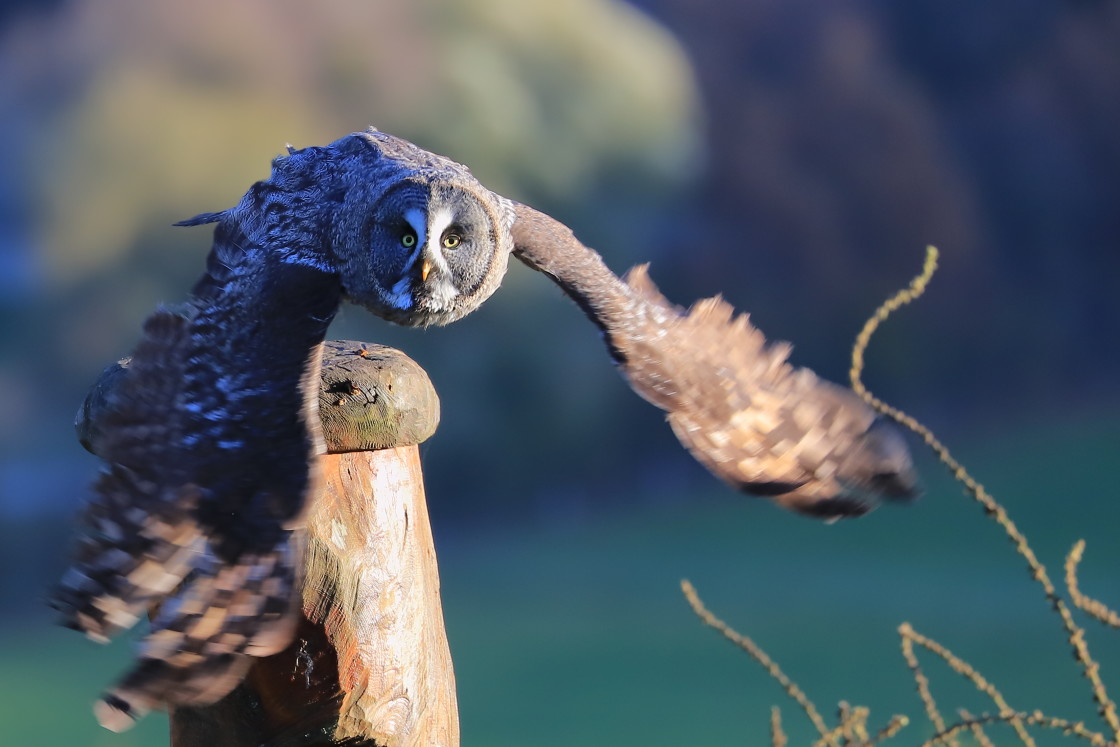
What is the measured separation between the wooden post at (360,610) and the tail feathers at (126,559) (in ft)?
0.51

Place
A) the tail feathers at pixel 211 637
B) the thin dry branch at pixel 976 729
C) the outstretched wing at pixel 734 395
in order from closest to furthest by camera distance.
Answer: the tail feathers at pixel 211 637, the thin dry branch at pixel 976 729, the outstretched wing at pixel 734 395

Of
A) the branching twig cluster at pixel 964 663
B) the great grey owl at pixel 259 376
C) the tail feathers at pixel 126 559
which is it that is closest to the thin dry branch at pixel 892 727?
the branching twig cluster at pixel 964 663

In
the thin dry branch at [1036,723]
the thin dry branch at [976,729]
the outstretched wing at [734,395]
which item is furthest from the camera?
the outstretched wing at [734,395]

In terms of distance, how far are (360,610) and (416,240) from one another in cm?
45

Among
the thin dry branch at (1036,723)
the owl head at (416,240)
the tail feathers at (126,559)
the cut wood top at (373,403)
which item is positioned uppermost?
the owl head at (416,240)

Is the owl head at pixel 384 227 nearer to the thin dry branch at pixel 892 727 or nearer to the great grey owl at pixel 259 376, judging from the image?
the great grey owl at pixel 259 376

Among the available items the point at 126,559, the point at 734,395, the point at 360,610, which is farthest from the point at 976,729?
the point at 126,559

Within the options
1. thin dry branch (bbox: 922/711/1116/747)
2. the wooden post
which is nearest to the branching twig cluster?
thin dry branch (bbox: 922/711/1116/747)

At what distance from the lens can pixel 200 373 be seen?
1584mm

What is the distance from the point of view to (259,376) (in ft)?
5.01

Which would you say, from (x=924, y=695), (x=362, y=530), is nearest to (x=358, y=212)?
(x=362, y=530)

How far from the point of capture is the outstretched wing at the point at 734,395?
171 centimetres

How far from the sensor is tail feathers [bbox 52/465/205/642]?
4.88 feet

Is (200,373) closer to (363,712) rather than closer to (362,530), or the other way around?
(362,530)
